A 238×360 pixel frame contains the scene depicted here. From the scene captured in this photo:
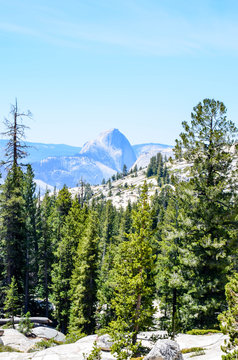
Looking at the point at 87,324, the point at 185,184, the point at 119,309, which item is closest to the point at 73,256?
the point at 87,324

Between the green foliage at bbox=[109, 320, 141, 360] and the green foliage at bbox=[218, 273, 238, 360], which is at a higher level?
the green foliage at bbox=[218, 273, 238, 360]

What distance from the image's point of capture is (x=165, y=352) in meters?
11.8

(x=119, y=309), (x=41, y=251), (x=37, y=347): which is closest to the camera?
(x=119, y=309)

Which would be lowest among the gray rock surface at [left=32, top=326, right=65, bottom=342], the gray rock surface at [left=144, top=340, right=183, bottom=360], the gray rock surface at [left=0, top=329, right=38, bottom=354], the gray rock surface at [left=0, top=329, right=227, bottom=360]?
the gray rock surface at [left=32, top=326, right=65, bottom=342]

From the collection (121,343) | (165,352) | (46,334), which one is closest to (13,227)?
(46,334)

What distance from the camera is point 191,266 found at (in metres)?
18.9

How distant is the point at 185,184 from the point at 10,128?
21.4 metres

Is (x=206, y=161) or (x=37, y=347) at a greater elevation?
(x=206, y=161)

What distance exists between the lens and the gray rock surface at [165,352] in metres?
11.7

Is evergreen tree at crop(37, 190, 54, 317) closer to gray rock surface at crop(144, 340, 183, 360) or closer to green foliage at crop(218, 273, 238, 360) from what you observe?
gray rock surface at crop(144, 340, 183, 360)

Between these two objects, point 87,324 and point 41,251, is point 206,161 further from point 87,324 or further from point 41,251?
point 41,251

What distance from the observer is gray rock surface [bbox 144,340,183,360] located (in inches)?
461

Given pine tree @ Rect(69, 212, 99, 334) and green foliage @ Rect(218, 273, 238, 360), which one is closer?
green foliage @ Rect(218, 273, 238, 360)

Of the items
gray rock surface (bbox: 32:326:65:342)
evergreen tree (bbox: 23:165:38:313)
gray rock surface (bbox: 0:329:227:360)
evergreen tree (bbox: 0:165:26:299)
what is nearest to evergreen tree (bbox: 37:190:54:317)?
evergreen tree (bbox: 23:165:38:313)
